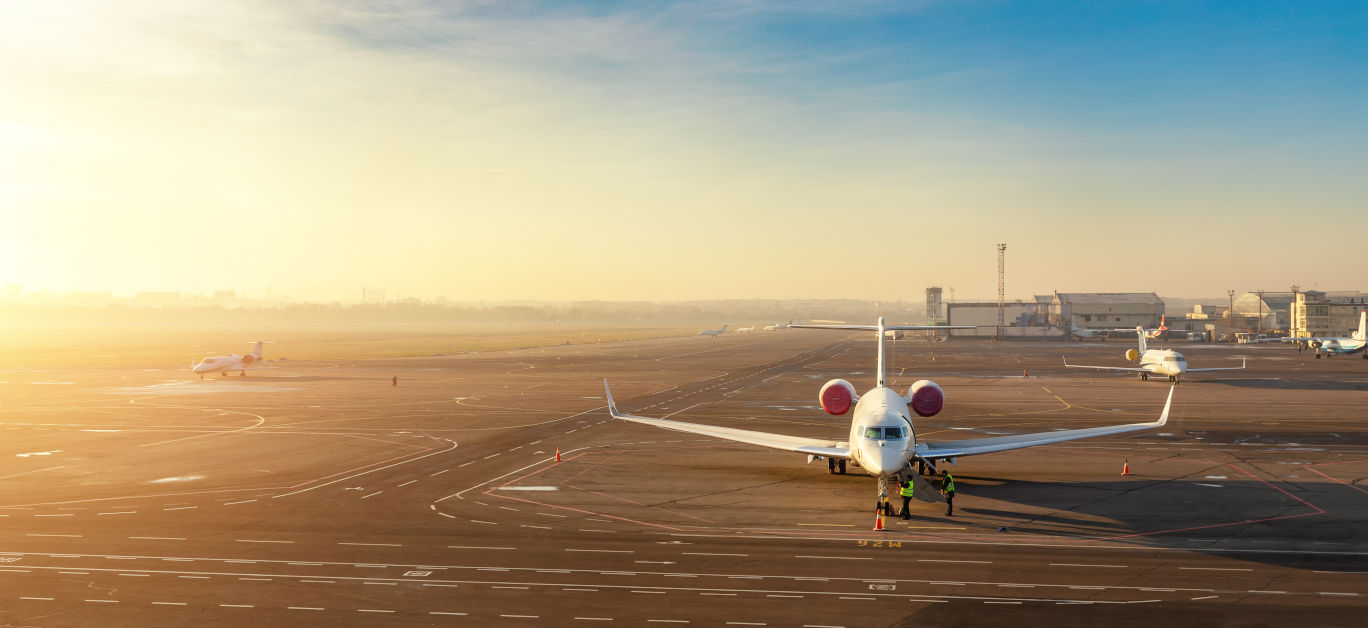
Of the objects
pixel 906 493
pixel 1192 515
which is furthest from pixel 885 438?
pixel 1192 515

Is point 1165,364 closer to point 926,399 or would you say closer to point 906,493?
point 926,399

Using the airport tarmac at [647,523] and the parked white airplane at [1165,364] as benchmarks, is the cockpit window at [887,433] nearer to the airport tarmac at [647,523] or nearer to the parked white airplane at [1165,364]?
the airport tarmac at [647,523]

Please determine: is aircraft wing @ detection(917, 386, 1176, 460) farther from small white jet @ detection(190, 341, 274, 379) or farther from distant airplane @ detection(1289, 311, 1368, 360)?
distant airplane @ detection(1289, 311, 1368, 360)

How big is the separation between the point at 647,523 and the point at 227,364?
230 feet

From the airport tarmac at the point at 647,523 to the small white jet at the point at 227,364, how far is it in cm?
2476

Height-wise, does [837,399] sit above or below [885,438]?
above

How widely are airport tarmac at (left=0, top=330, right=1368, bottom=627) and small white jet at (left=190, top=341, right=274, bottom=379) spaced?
2476 centimetres

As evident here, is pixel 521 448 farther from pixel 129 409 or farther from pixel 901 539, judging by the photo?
pixel 129 409

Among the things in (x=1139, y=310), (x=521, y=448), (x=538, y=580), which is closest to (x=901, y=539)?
(x=538, y=580)

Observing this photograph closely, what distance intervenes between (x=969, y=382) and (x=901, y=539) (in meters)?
54.7

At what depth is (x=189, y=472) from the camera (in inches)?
1278

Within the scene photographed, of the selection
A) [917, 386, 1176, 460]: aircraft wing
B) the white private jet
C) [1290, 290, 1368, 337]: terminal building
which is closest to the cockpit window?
the white private jet

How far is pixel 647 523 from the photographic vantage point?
23.7 meters

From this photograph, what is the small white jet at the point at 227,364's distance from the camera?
3012 inches
